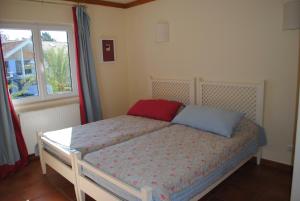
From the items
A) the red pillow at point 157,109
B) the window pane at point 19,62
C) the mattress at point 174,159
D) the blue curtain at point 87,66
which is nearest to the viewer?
the mattress at point 174,159

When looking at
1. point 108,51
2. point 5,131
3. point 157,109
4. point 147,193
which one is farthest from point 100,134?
point 108,51

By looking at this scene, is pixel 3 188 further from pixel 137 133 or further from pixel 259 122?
pixel 259 122

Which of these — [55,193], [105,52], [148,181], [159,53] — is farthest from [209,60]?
[55,193]

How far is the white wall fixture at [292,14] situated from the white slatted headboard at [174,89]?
1.44 metres

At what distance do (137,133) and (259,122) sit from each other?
5.04 ft

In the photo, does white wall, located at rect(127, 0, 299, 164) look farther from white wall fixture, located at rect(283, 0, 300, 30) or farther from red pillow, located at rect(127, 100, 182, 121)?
red pillow, located at rect(127, 100, 182, 121)

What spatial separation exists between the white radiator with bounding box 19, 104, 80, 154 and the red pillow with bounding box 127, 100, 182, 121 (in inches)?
37.2

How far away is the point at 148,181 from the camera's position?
1.88 m

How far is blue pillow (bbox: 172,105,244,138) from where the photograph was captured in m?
2.83

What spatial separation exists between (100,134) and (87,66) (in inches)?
58.6

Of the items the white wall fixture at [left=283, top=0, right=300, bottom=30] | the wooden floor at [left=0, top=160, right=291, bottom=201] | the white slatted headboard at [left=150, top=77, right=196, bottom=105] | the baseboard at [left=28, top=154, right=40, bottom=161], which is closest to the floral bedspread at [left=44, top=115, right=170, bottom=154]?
the wooden floor at [left=0, top=160, right=291, bottom=201]

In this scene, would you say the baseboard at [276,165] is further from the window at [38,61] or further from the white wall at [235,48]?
the window at [38,61]

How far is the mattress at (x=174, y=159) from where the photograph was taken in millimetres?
1933

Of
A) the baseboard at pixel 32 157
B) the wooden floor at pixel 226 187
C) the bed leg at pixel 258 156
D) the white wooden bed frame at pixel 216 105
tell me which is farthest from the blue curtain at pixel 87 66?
the bed leg at pixel 258 156
